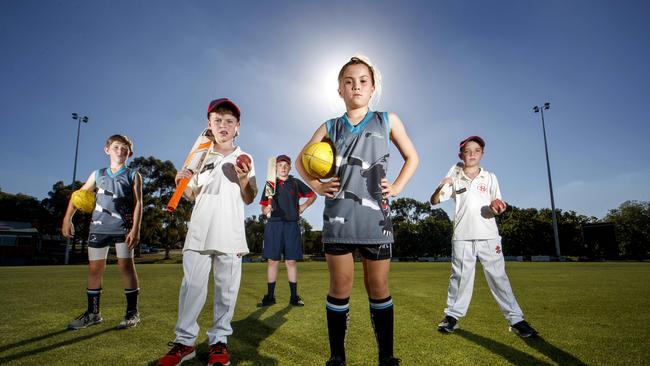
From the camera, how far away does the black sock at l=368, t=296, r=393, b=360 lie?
2.55m

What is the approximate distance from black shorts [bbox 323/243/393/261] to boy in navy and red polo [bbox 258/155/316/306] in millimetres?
4157

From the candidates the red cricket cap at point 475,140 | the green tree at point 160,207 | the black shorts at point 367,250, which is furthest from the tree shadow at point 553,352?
the green tree at point 160,207

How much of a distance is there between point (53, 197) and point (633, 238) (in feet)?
365

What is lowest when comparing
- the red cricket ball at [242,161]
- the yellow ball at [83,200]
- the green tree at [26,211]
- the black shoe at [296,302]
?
the black shoe at [296,302]

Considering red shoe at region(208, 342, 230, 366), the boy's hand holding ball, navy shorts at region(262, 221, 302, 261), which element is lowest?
red shoe at region(208, 342, 230, 366)

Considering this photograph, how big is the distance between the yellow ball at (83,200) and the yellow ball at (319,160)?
416 centimetres

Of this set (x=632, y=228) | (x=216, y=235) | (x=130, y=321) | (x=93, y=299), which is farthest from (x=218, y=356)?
(x=632, y=228)

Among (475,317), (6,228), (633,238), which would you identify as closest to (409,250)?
(633,238)

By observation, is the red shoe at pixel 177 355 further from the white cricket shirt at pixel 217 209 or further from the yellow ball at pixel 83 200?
the yellow ball at pixel 83 200

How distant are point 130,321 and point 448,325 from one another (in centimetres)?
436

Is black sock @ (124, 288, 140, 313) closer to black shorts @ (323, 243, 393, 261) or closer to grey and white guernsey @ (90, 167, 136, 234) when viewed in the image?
grey and white guernsey @ (90, 167, 136, 234)

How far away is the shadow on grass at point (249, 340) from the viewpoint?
124 inches

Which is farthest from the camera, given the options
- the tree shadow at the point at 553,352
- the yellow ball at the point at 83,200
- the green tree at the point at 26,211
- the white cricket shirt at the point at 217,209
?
the green tree at the point at 26,211

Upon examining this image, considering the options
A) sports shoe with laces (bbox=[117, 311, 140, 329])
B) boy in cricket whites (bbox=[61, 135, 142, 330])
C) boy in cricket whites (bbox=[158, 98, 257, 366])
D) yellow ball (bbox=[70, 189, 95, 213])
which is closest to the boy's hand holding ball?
boy in cricket whites (bbox=[158, 98, 257, 366])
